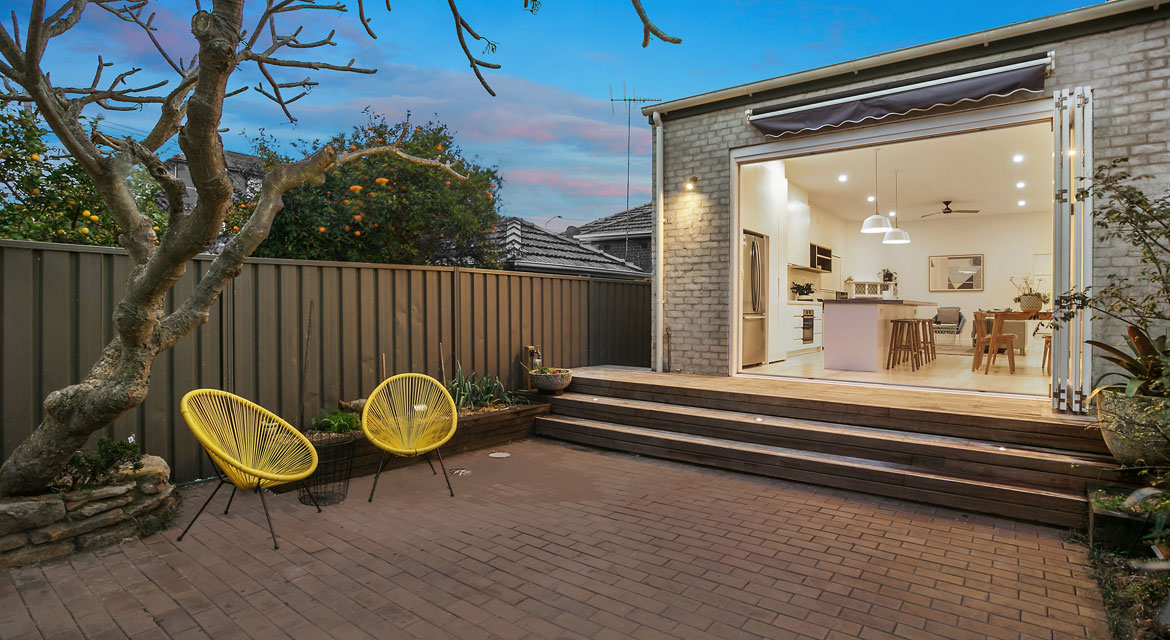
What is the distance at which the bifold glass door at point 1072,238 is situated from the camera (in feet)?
15.3

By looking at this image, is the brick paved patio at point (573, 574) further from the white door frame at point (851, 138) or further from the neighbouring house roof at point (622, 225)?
the neighbouring house roof at point (622, 225)

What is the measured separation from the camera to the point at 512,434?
20.0ft

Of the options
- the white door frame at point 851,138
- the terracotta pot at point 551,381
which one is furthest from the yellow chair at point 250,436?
the white door frame at point 851,138

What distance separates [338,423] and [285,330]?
88 centimetres

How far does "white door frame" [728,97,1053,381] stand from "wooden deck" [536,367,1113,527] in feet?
3.38

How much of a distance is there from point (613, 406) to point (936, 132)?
13.3 ft

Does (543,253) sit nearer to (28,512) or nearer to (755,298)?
(755,298)

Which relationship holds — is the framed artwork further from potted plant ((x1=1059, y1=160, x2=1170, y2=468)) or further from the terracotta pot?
Result: the terracotta pot

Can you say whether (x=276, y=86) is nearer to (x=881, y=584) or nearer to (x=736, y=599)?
(x=736, y=599)

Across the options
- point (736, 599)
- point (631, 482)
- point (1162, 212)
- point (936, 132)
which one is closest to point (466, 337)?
point (631, 482)

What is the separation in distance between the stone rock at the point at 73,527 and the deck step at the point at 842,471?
3644mm

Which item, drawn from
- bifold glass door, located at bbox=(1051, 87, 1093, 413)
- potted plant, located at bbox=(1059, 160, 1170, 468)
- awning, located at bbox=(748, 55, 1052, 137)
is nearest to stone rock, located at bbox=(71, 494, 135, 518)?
potted plant, located at bbox=(1059, 160, 1170, 468)

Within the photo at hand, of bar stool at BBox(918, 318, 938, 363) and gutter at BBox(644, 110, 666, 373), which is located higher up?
gutter at BBox(644, 110, 666, 373)

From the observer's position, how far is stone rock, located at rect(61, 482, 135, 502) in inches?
128
